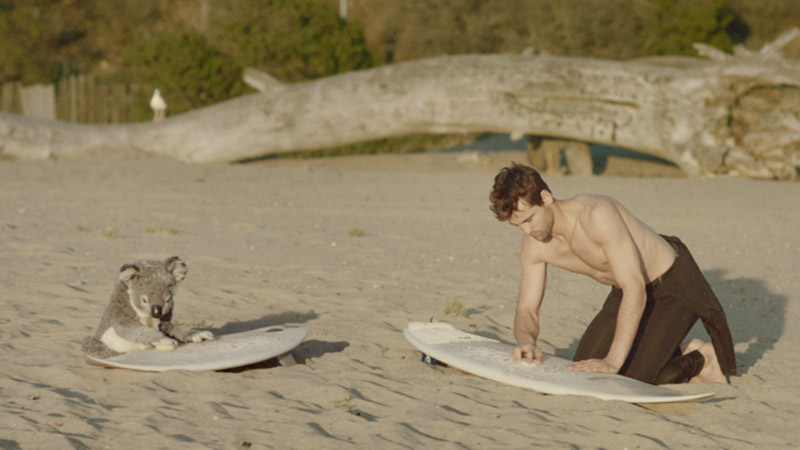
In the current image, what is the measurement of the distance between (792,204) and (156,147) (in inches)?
346

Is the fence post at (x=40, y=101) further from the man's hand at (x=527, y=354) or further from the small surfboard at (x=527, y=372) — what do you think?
the man's hand at (x=527, y=354)

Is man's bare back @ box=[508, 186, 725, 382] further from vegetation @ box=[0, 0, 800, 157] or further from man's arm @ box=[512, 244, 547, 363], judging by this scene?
vegetation @ box=[0, 0, 800, 157]

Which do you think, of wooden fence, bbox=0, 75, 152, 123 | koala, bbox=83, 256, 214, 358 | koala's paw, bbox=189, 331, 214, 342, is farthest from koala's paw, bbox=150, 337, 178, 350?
wooden fence, bbox=0, 75, 152, 123

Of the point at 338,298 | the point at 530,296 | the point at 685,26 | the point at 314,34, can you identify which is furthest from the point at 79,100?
the point at 530,296

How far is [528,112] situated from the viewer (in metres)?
13.0

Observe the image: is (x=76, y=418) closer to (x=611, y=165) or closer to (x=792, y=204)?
(x=792, y=204)

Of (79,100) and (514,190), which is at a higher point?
(79,100)

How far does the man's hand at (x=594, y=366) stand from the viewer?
489 cm

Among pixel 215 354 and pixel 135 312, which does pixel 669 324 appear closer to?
pixel 215 354

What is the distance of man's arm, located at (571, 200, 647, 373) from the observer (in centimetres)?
480

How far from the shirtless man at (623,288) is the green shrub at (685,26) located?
19.8m

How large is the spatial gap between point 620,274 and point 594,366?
0.50 metres

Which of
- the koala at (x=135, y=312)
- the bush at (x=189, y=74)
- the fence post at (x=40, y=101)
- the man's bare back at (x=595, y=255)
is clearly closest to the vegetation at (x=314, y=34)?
the bush at (x=189, y=74)

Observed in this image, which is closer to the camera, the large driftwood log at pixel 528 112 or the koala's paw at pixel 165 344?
the koala's paw at pixel 165 344
